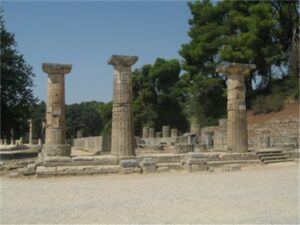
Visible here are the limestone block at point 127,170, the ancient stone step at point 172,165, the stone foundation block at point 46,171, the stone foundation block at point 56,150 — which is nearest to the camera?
the stone foundation block at point 46,171

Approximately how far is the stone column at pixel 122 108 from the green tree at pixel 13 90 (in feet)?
35.1

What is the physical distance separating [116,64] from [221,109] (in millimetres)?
28523

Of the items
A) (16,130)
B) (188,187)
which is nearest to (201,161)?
(188,187)

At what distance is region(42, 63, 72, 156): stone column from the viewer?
1773 cm

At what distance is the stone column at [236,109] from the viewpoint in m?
19.4

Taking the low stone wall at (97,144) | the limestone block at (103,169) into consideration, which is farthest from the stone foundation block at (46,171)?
the low stone wall at (97,144)

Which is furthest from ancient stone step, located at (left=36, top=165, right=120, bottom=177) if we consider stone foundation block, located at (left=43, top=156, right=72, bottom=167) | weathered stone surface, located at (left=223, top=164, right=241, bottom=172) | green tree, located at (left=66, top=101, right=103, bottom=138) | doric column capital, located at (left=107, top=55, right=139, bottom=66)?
green tree, located at (left=66, top=101, right=103, bottom=138)

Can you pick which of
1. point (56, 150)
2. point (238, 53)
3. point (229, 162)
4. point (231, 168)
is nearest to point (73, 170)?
point (56, 150)

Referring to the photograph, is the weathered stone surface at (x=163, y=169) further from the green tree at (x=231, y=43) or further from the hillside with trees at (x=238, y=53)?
the green tree at (x=231, y=43)

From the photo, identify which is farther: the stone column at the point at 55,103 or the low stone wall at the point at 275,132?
the low stone wall at the point at 275,132

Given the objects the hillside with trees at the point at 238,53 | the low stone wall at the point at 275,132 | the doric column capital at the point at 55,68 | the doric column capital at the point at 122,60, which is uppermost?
the hillside with trees at the point at 238,53

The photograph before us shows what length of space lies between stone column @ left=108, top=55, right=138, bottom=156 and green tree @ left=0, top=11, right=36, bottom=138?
10.7 metres

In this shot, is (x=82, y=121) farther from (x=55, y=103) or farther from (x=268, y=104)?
(x=55, y=103)

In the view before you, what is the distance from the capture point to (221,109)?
44.1 m
